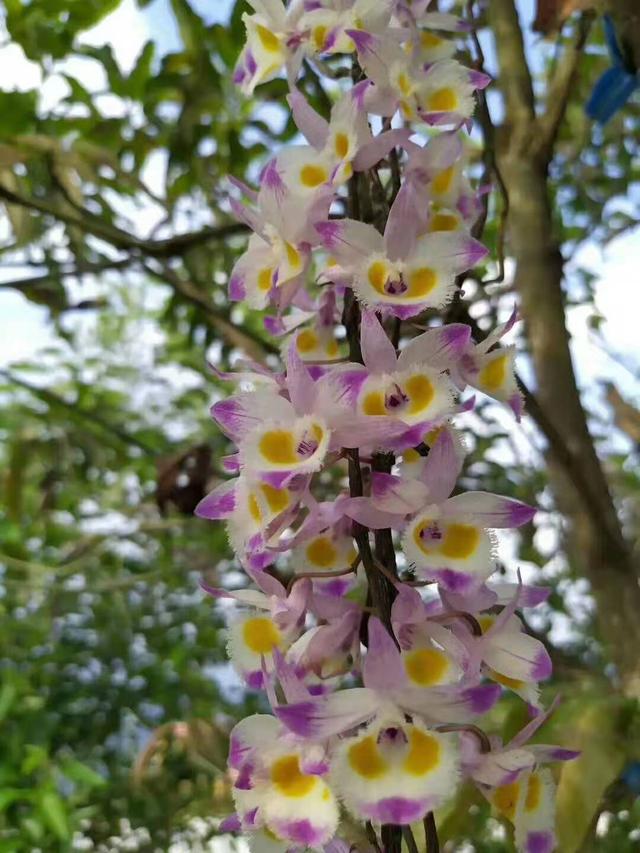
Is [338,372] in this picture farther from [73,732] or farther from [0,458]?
[0,458]

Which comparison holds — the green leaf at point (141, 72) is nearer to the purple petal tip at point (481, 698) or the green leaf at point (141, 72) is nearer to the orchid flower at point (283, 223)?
the orchid flower at point (283, 223)

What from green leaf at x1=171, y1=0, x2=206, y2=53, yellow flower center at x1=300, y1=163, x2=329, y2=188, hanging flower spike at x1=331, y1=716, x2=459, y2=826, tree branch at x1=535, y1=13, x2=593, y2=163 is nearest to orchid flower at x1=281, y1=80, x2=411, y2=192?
yellow flower center at x1=300, y1=163, x2=329, y2=188

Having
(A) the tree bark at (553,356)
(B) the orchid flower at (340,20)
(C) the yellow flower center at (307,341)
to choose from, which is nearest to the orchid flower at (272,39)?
(B) the orchid flower at (340,20)

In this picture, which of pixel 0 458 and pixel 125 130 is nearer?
pixel 125 130

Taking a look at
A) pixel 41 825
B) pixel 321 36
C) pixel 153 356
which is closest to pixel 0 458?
pixel 153 356

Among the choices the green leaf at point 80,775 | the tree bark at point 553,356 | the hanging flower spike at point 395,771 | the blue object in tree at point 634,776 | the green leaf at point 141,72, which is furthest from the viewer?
the green leaf at point 80,775

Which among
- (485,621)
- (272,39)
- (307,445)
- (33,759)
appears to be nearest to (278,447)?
(307,445)

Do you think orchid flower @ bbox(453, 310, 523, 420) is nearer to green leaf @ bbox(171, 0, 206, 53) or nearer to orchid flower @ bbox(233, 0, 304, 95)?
orchid flower @ bbox(233, 0, 304, 95)
